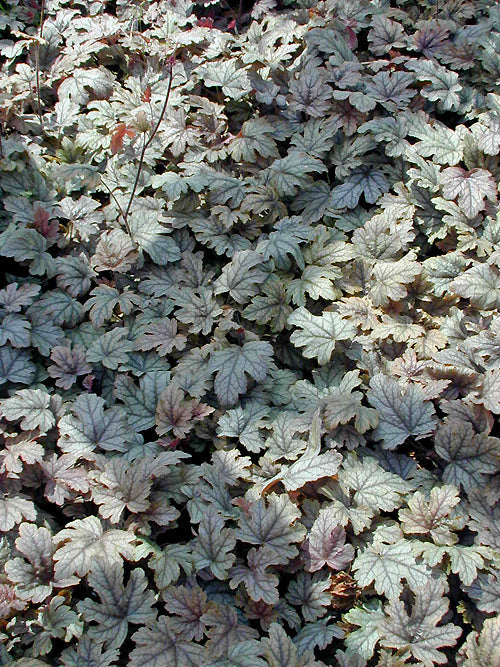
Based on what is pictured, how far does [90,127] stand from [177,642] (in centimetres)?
329

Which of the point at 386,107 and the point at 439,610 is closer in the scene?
the point at 439,610

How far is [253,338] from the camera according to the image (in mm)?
3266

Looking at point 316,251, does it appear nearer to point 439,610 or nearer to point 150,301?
point 150,301

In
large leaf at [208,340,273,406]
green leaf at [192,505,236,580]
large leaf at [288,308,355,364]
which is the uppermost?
large leaf at [288,308,355,364]

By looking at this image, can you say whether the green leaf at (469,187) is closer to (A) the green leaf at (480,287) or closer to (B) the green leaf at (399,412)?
(A) the green leaf at (480,287)

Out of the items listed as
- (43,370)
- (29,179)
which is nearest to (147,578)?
(43,370)

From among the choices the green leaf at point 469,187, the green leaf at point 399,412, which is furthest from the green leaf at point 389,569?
the green leaf at point 469,187

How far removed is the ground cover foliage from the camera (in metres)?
2.44

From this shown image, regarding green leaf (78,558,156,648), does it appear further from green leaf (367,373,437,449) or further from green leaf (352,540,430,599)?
green leaf (367,373,437,449)

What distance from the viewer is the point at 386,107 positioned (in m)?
3.94

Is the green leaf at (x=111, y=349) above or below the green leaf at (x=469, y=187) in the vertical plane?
below

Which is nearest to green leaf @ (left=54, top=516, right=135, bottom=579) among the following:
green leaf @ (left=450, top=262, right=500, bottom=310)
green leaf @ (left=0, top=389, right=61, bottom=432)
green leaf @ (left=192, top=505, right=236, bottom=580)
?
green leaf @ (left=192, top=505, right=236, bottom=580)

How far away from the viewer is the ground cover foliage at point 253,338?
96.1 inches

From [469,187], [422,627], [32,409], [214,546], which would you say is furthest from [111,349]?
[469,187]
